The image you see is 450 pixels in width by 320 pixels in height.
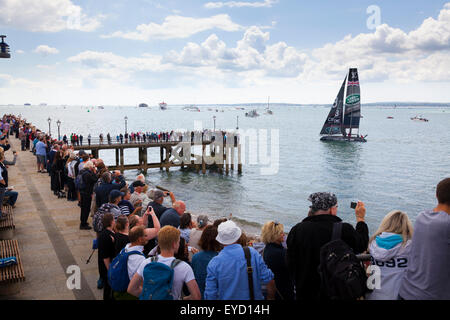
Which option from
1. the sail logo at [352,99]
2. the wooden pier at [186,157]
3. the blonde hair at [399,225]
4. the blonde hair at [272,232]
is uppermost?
the sail logo at [352,99]

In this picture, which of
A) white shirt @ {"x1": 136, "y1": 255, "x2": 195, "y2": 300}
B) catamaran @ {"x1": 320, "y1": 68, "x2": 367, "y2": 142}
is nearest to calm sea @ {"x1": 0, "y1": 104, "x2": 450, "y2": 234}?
white shirt @ {"x1": 136, "y1": 255, "x2": 195, "y2": 300}

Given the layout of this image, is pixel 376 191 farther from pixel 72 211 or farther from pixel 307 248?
pixel 307 248

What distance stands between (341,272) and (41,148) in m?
17.1

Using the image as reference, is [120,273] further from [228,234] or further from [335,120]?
[335,120]

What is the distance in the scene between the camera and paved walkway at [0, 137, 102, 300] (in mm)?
6438

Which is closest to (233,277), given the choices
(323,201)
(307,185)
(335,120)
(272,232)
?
(272,232)

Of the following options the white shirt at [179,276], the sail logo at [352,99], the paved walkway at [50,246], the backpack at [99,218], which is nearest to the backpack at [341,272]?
the white shirt at [179,276]

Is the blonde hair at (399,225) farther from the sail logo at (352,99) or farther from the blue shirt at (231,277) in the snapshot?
the sail logo at (352,99)

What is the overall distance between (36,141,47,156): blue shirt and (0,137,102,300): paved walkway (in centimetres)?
343

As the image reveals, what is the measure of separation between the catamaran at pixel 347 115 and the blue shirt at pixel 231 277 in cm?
7546

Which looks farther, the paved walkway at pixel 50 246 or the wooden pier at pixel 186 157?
the wooden pier at pixel 186 157

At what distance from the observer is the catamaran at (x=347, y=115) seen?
7456cm

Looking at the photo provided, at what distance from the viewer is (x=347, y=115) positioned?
254 feet
